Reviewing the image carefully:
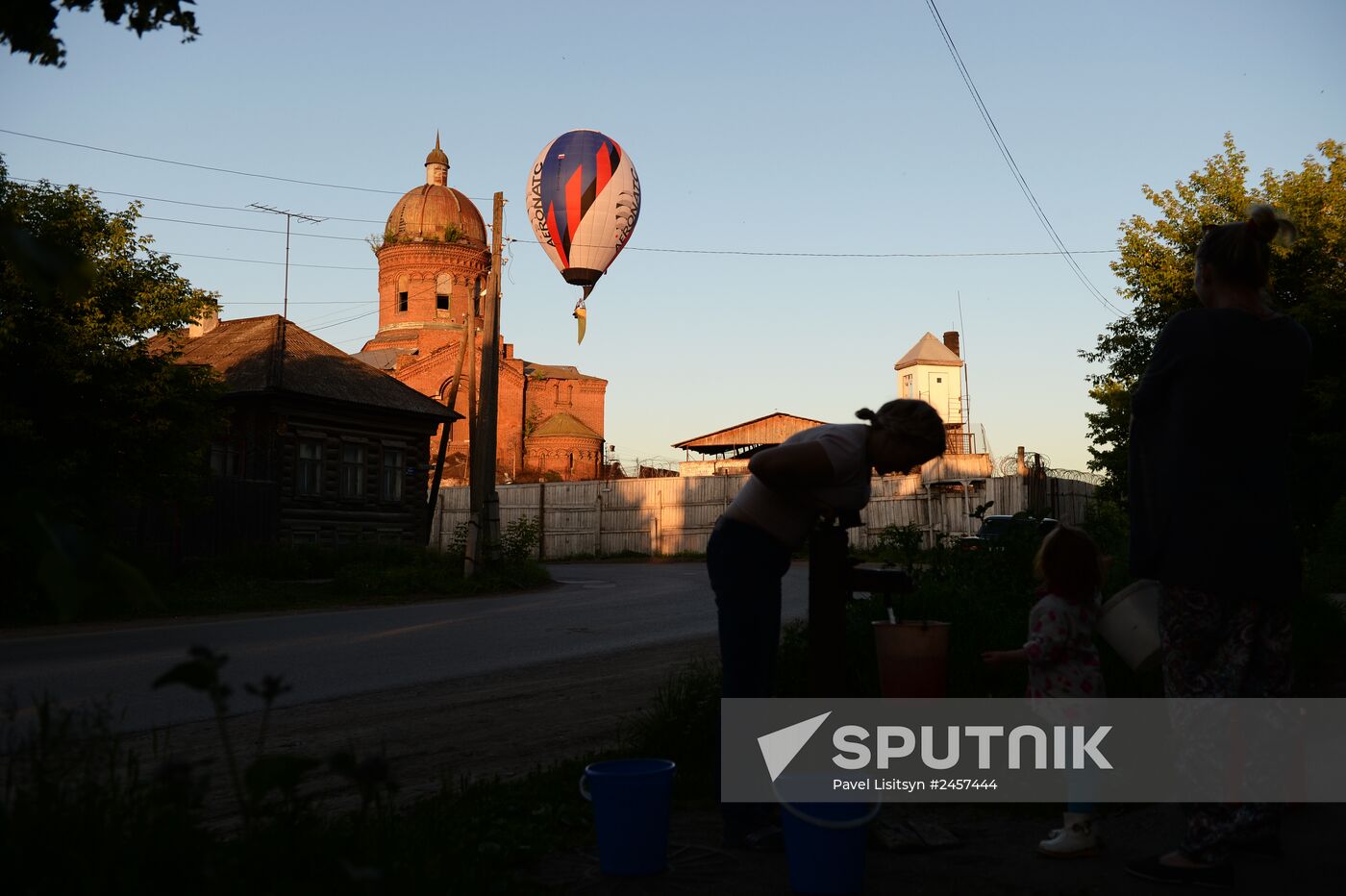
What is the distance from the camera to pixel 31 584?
16.5 m

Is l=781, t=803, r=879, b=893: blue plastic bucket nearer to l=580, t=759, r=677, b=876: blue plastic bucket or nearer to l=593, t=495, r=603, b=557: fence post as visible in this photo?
l=580, t=759, r=677, b=876: blue plastic bucket

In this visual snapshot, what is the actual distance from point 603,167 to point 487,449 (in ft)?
19.3

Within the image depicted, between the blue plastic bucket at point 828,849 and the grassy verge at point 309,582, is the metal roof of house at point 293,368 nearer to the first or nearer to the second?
the grassy verge at point 309,582

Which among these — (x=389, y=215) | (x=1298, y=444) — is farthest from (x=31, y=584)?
(x=389, y=215)

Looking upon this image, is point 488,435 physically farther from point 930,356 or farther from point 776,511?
point 930,356

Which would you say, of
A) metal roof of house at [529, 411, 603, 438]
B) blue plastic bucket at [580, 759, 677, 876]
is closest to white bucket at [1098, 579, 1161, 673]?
blue plastic bucket at [580, 759, 677, 876]

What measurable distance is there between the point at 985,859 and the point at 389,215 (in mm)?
59427

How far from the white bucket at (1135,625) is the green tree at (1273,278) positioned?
774 inches

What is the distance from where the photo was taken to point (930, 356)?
7238cm

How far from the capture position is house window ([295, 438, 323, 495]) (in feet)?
96.5

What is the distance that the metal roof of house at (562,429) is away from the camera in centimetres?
5894

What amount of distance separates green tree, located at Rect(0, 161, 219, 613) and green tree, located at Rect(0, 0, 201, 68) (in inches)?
570

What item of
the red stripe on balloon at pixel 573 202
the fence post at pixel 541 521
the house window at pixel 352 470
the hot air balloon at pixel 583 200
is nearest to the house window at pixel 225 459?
the house window at pixel 352 470

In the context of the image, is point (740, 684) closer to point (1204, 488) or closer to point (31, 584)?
point (1204, 488)
